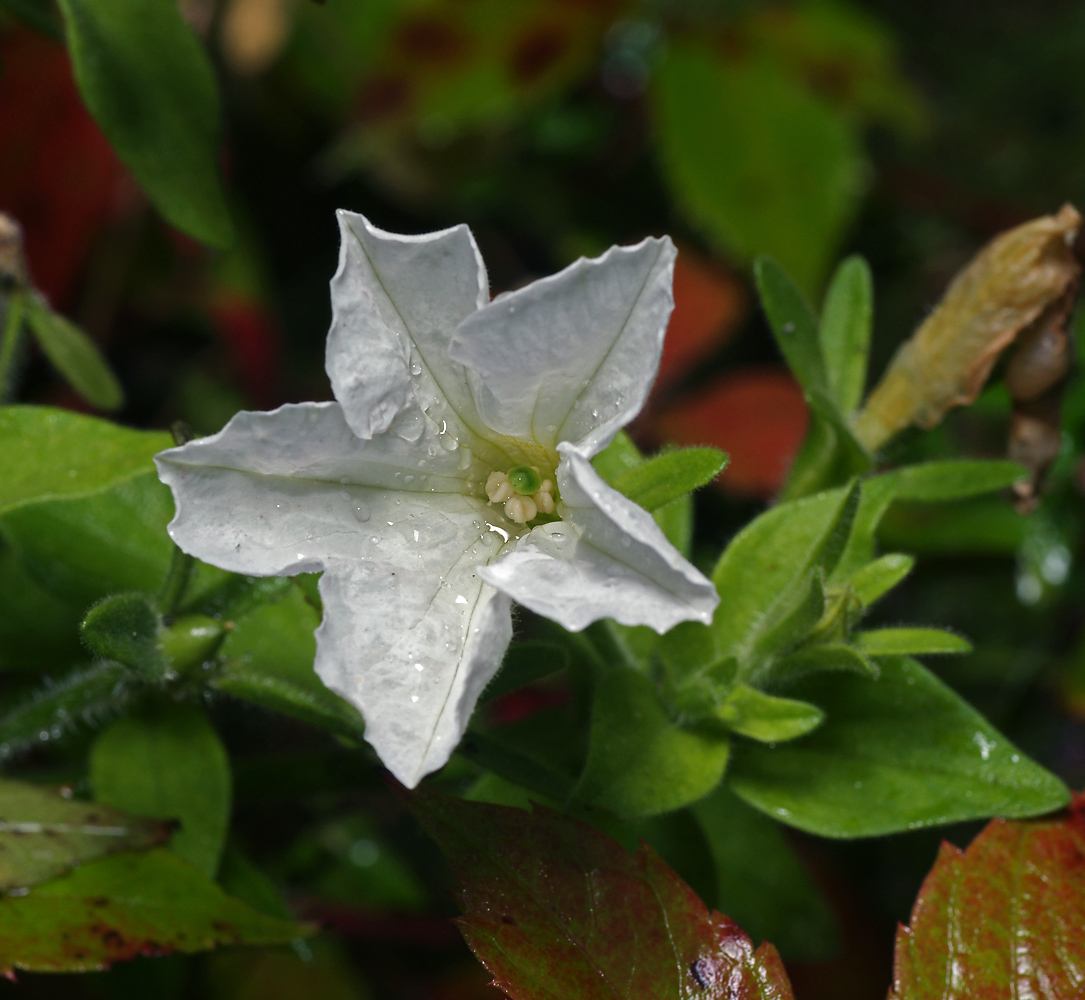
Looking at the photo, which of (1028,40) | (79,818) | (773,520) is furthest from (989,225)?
(79,818)

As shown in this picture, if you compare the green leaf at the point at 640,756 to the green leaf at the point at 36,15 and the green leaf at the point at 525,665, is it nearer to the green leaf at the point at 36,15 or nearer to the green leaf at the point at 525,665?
the green leaf at the point at 525,665

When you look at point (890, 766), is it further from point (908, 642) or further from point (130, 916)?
point (130, 916)

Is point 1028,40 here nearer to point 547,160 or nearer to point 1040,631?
point 547,160

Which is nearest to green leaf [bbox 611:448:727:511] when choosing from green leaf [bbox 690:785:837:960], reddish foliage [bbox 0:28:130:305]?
green leaf [bbox 690:785:837:960]

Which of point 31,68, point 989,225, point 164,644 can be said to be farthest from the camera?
point 989,225

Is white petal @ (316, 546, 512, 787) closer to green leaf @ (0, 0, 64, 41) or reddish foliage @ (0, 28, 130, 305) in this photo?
green leaf @ (0, 0, 64, 41)

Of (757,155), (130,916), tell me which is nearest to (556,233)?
(757,155)
